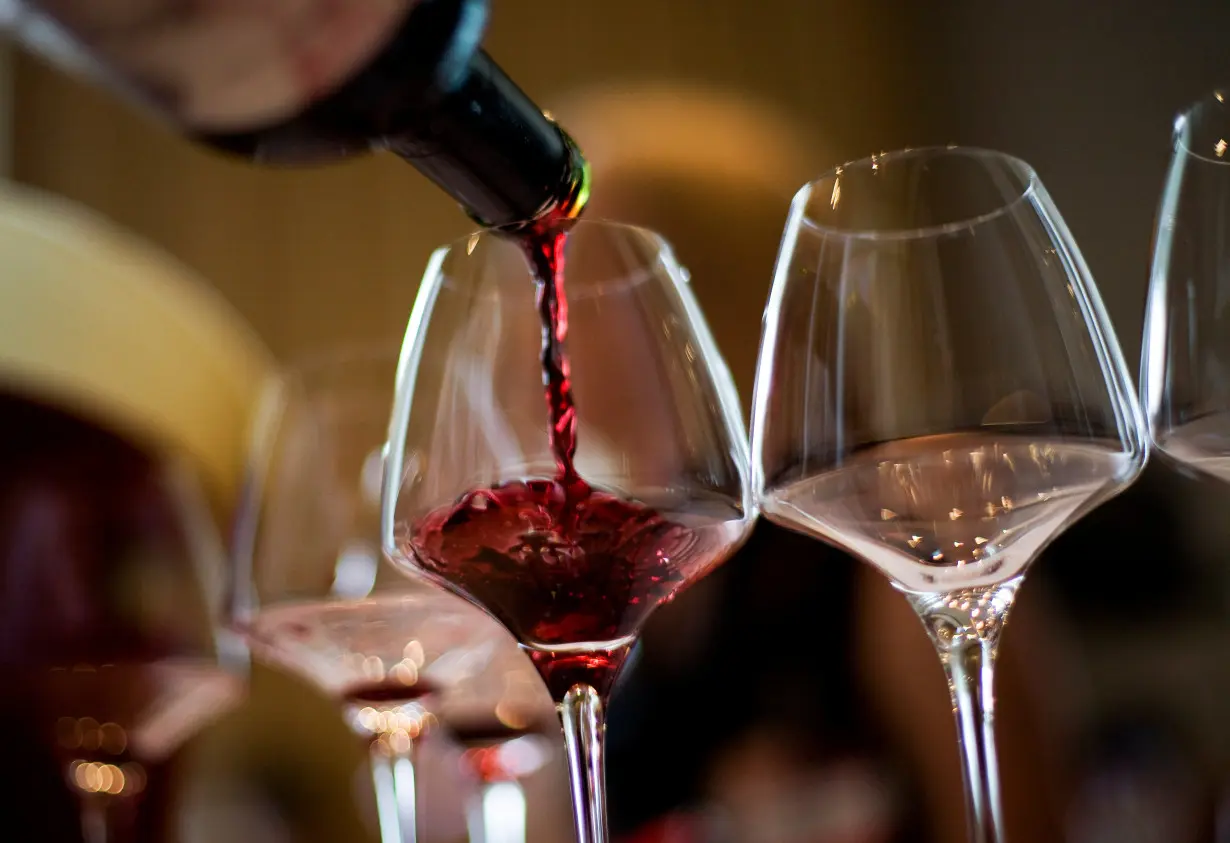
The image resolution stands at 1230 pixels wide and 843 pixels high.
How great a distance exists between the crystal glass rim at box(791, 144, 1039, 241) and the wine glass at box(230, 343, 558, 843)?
306 mm

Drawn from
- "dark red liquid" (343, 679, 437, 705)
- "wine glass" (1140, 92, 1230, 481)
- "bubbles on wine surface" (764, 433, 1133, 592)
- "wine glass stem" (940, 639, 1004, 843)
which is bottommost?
"wine glass stem" (940, 639, 1004, 843)

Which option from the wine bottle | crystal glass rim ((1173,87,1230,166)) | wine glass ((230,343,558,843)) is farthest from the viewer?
wine glass ((230,343,558,843))

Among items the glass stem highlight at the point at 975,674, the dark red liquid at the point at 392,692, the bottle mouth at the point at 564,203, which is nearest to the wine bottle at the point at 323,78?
the bottle mouth at the point at 564,203

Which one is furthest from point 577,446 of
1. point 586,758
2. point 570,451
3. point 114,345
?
point 114,345

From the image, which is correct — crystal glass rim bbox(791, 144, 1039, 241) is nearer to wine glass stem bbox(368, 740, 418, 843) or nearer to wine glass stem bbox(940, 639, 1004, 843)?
wine glass stem bbox(940, 639, 1004, 843)

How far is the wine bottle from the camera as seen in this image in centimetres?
33

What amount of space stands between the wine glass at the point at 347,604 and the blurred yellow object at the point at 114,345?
19 cm

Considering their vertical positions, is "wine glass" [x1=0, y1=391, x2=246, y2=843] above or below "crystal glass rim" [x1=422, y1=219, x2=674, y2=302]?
below

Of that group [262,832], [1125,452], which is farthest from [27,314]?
[262,832]

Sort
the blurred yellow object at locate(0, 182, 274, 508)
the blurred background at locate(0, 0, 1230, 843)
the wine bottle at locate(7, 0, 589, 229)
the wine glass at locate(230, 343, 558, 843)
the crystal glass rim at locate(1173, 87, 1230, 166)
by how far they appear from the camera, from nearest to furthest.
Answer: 1. the wine bottle at locate(7, 0, 589, 229)
2. the crystal glass rim at locate(1173, 87, 1230, 166)
3. the wine glass at locate(230, 343, 558, 843)
4. the blurred yellow object at locate(0, 182, 274, 508)
5. the blurred background at locate(0, 0, 1230, 843)

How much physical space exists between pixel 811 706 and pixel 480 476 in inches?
37.4

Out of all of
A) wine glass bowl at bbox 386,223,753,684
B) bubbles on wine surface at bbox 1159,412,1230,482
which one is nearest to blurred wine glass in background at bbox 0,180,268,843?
wine glass bowl at bbox 386,223,753,684

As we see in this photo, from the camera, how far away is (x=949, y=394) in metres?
0.40

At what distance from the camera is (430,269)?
51 centimetres
